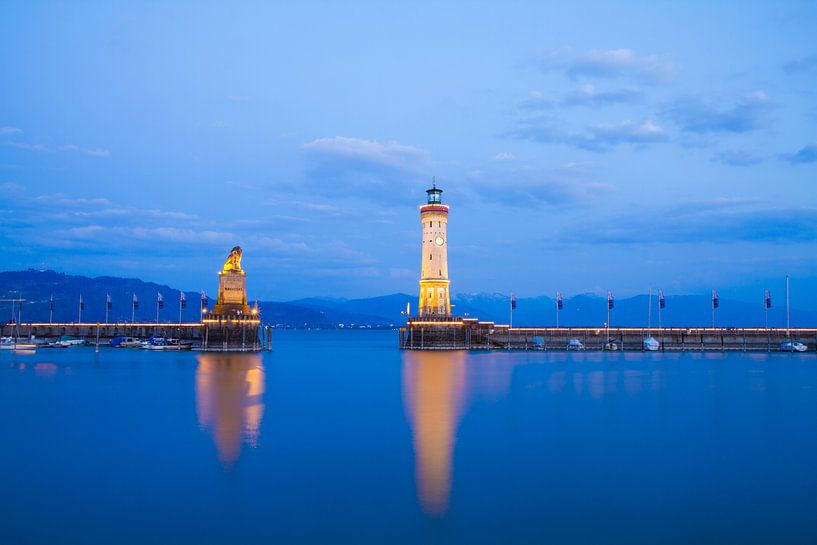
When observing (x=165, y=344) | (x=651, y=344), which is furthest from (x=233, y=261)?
(x=651, y=344)

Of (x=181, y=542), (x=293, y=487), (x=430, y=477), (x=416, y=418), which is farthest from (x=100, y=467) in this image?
(x=416, y=418)

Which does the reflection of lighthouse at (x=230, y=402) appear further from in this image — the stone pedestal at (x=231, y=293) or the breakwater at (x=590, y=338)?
the breakwater at (x=590, y=338)

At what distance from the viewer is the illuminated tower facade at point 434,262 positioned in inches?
4109

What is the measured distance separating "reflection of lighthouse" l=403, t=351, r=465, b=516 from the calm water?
18cm

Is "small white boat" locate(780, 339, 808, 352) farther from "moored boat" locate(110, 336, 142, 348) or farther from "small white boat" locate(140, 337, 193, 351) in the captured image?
"moored boat" locate(110, 336, 142, 348)

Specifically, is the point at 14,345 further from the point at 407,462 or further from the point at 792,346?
the point at 792,346

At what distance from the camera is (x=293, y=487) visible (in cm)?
2670

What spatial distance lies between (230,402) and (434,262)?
58025mm

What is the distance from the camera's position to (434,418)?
4431 centimetres

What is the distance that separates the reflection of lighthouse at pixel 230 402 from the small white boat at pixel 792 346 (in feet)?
257

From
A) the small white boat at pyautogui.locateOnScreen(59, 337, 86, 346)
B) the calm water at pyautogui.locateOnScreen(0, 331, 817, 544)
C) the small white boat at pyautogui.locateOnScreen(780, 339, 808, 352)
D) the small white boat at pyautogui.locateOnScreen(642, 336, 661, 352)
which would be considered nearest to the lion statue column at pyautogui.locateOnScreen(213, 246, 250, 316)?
the calm water at pyautogui.locateOnScreen(0, 331, 817, 544)

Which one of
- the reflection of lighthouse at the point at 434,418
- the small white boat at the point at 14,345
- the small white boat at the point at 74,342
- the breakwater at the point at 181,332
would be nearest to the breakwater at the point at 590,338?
the reflection of lighthouse at the point at 434,418

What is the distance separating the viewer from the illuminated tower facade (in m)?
104

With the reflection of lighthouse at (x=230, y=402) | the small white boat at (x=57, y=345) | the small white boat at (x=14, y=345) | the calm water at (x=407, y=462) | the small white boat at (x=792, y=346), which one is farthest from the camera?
the small white boat at (x=57, y=345)
